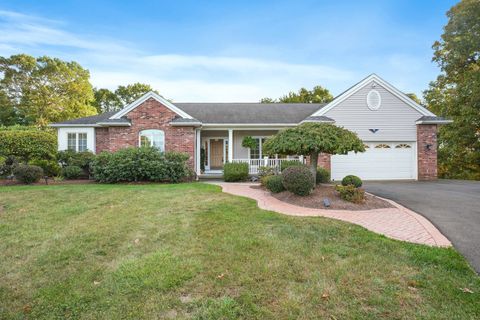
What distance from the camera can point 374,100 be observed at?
1473 cm

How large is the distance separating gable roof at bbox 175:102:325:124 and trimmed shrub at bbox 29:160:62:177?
8.73 metres

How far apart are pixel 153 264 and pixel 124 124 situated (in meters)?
12.5

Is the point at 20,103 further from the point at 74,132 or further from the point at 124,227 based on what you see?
the point at 124,227

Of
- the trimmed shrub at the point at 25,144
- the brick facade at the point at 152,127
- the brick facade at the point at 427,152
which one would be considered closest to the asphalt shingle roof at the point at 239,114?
the brick facade at the point at 152,127

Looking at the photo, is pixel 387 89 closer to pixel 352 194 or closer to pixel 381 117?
pixel 381 117

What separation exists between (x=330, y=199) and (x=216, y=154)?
1164 cm

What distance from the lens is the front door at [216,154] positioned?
60.0ft

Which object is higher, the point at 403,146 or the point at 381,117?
the point at 381,117

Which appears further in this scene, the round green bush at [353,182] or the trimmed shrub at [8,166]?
the trimmed shrub at [8,166]

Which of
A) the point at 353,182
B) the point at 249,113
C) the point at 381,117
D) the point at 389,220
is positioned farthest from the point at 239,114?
the point at 389,220

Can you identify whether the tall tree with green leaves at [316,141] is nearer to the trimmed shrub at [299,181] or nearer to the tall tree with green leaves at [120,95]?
the trimmed shrub at [299,181]

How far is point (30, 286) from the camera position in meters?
2.88

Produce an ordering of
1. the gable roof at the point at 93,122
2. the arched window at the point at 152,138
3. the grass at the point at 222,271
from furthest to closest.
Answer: the arched window at the point at 152,138 < the gable roof at the point at 93,122 < the grass at the point at 222,271

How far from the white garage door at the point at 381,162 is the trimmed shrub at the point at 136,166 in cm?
947
